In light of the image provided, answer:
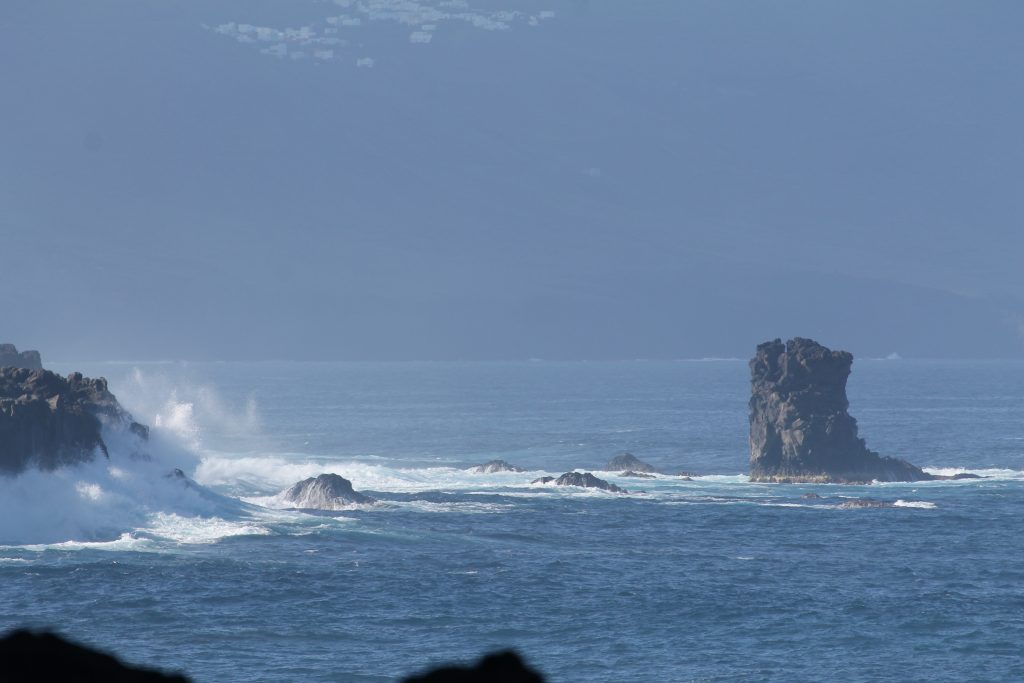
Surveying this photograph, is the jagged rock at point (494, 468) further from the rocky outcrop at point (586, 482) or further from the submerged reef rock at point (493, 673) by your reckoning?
the submerged reef rock at point (493, 673)

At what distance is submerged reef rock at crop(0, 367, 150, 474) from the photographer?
3127 inches

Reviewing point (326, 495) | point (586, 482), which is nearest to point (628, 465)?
point (586, 482)

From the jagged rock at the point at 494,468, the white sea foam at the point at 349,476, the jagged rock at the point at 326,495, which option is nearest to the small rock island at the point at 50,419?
the jagged rock at the point at 326,495

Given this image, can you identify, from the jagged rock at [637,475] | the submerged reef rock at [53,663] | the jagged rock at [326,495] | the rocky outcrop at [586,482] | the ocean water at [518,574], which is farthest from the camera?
the jagged rock at [637,475]

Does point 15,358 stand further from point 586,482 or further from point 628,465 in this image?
point 628,465

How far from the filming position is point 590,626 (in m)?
59.8

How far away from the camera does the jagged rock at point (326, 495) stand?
93.6 m

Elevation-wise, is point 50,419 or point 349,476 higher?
point 50,419

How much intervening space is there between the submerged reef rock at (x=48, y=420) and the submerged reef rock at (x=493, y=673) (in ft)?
245

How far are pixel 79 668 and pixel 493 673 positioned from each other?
82.5 inches

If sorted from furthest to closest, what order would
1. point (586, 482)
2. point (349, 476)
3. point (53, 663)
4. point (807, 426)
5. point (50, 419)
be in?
point (349, 476) < point (807, 426) < point (586, 482) < point (50, 419) < point (53, 663)

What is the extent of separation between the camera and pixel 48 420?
3223 inches

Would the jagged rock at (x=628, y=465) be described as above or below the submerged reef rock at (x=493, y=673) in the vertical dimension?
above

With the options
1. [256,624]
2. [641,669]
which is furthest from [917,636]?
[256,624]
